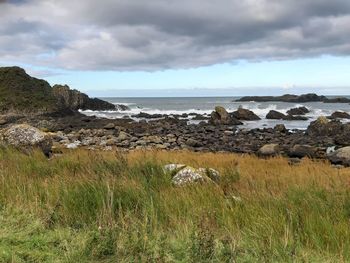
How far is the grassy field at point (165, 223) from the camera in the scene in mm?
4203

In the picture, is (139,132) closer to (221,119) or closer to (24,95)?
(221,119)

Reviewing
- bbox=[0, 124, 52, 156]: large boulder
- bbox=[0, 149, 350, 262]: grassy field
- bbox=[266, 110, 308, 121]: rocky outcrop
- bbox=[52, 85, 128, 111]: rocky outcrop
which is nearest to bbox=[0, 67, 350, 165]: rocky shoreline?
bbox=[0, 124, 52, 156]: large boulder

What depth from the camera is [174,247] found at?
440cm

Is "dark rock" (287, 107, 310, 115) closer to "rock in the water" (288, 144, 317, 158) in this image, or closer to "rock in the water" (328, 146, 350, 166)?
"rock in the water" (288, 144, 317, 158)

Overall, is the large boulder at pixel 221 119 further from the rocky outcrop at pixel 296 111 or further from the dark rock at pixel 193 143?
the dark rock at pixel 193 143

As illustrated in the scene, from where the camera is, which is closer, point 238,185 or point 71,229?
point 71,229

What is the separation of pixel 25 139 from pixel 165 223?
30.3 feet

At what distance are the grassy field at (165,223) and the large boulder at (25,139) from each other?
589 cm

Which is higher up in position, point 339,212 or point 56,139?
point 339,212

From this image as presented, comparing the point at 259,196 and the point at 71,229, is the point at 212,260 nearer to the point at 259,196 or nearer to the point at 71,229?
the point at 71,229

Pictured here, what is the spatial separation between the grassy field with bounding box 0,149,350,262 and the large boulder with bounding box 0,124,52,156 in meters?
5.89

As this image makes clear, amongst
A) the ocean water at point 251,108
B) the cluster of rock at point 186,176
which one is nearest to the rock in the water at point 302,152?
the cluster of rock at point 186,176

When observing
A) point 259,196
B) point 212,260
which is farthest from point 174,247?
point 259,196

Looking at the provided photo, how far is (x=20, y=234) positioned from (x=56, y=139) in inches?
927
